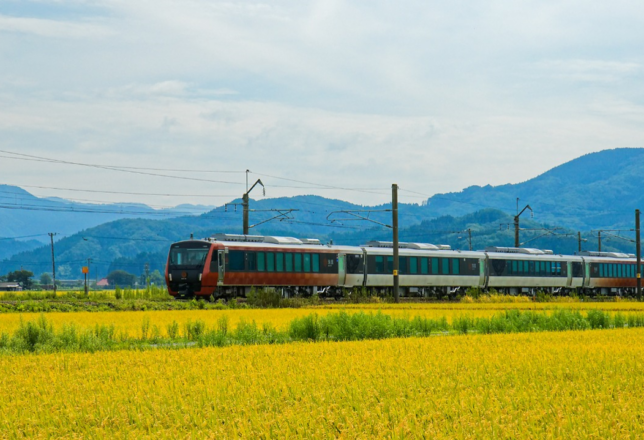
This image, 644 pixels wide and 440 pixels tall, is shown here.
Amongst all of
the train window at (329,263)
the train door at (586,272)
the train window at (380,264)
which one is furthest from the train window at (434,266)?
the train door at (586,272)

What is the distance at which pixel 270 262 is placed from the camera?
4550cm

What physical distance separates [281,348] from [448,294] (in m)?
41.1

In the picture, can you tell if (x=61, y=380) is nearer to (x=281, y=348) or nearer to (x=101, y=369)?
(x=101, y=369)

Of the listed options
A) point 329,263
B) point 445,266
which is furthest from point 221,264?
point 445,266

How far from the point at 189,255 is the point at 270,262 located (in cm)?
426

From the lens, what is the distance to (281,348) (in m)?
17.2

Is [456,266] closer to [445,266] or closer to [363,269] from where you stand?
[445,266]

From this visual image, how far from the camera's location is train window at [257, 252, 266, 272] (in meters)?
44.8

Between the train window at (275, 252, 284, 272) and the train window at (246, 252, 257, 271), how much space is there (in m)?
1.57

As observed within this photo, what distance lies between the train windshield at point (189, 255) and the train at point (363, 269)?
48 millimetres

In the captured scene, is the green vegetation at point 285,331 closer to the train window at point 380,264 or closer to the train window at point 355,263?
the train window at point 355,263

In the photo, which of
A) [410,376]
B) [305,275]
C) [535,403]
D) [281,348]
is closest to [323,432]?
[535,403]

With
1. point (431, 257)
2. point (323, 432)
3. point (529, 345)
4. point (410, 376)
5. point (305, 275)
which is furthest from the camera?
point (431, 257)

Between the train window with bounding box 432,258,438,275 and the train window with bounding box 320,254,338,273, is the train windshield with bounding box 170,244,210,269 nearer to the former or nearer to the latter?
the train window with bounding box 320,254,338,273
